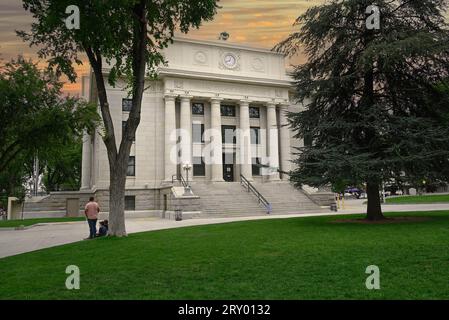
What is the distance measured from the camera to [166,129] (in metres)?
38.9

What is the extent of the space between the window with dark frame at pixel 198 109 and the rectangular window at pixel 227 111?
234 centimetres

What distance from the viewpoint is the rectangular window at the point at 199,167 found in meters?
41.0

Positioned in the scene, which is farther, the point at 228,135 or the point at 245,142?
the point at 228,135

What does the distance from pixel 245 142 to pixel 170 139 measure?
26.8 ft

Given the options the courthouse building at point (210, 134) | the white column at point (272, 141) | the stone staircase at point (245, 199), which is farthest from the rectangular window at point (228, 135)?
the stone staircase at point (245, 199)

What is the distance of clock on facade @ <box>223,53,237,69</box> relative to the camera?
4247 centimetres

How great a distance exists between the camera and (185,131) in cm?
3922

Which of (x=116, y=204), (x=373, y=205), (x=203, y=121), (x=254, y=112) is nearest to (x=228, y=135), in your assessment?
(x=203, y=121)

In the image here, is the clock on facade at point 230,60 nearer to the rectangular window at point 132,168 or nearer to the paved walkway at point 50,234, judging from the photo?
the rectangular window at point 132,168

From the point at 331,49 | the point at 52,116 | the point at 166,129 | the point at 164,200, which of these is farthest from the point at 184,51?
the point at 331,49

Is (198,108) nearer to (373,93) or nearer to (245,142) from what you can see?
(245,142)

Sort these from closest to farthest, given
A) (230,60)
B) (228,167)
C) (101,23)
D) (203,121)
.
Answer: (101,23) < (203,121) < (230,60) < (228,167)

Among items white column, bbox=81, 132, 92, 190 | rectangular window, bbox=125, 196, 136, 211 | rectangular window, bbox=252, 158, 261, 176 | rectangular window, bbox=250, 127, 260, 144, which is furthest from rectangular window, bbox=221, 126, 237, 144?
white column, bbox=81, 132, 92, 190

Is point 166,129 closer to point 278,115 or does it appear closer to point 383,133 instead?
point 278,115
